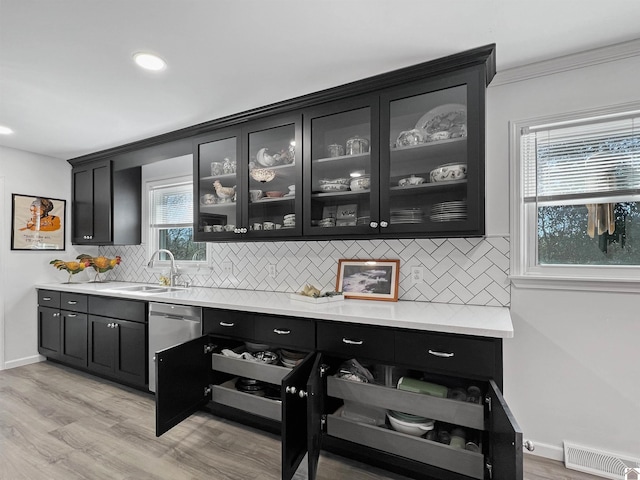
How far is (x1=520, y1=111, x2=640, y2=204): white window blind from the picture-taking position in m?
1.81

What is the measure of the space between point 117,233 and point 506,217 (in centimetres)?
376

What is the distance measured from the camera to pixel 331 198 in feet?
7.55

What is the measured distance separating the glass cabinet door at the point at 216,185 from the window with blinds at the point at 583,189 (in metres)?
2.07

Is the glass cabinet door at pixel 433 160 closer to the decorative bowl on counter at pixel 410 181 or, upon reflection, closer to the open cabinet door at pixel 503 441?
the decorative bowl on counter at pixel 410 181

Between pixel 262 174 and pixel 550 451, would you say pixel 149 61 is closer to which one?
pixel 262 174

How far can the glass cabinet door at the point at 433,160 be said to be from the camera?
5.97 ft

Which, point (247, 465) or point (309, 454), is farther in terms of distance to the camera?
point (247, 465)

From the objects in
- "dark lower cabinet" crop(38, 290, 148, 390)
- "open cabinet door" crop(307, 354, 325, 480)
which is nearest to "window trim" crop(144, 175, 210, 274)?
"dark lower cabinet" crop(38, 290, 148, 390)

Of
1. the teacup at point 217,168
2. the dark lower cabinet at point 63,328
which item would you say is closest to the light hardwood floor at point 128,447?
the dark lower cabinet at point 63,328

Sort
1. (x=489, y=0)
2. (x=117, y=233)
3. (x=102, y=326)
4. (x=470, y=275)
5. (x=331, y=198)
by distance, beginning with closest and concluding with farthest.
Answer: (x=489, y=0), (x=470, y=275), (x=331, y=198), (x=102, y=326), (x=117, y=233)

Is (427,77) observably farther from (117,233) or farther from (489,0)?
(117,233)

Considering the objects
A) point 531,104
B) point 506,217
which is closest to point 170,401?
point 506,217

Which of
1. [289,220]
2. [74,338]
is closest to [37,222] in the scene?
[74,338]

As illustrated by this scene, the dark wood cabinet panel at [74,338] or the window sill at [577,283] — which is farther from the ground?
the window sill at [577,283]
